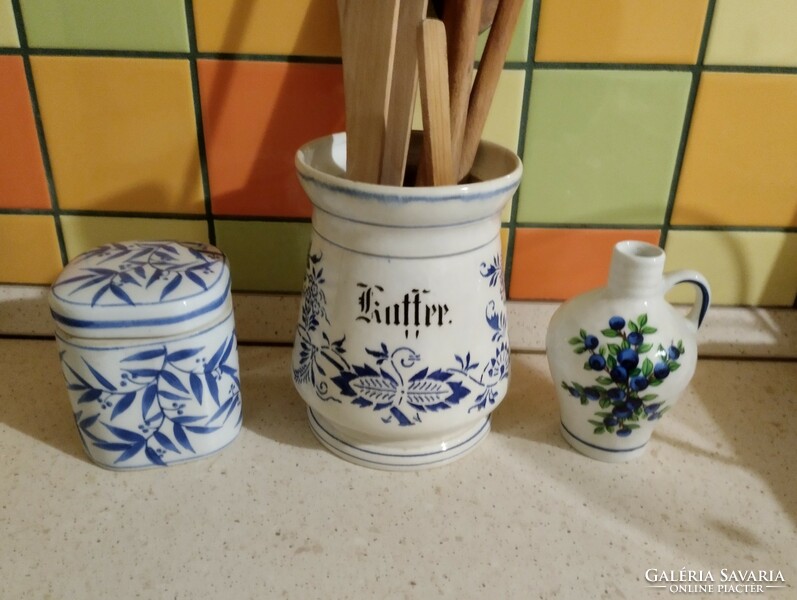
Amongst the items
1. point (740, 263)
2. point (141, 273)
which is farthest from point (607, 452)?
point (141, 273)

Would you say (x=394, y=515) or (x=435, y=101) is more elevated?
(x=435, y=101)

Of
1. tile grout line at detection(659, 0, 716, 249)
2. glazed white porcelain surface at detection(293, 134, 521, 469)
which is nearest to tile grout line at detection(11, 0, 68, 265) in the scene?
glazed white porcelain surface at detection(293, 134, 521, 469)

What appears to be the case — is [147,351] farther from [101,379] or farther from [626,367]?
[626,367]

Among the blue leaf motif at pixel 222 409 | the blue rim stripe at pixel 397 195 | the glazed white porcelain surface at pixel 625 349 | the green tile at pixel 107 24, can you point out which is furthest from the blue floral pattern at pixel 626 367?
the green tile at pixel 107 24

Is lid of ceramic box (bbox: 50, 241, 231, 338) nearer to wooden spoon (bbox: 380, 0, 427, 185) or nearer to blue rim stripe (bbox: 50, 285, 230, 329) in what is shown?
blue rim stripe (bbox: 50, 285, 230, 329)

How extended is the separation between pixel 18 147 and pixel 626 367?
0.43 m

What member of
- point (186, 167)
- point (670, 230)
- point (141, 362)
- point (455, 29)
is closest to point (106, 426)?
point (141, 362)

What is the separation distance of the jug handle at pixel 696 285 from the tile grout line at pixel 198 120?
314 millimetres

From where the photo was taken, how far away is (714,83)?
0.45 m

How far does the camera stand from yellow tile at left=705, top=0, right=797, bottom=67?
1.42 ft

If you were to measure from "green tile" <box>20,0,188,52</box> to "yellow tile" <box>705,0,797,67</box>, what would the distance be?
13.6 inches

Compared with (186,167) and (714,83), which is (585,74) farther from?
(186,167)

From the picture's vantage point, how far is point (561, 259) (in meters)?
0.51

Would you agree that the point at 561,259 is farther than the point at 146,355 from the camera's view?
Yes
